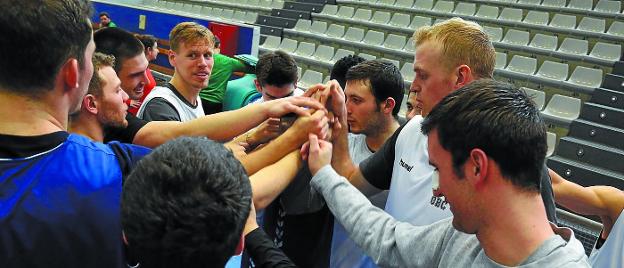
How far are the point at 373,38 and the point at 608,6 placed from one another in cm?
416

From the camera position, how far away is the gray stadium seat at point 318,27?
11.0m

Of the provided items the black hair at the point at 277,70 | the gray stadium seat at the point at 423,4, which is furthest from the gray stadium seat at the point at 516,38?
the black hair at the point at 277,70

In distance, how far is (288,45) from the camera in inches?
424

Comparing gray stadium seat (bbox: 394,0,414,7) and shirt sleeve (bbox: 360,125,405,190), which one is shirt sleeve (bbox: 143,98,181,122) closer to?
shirt sleeve (bbox: 360,125,405,190)

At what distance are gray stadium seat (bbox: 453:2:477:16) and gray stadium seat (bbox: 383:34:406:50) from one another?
1.36m

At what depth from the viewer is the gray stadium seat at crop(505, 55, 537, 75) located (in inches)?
316

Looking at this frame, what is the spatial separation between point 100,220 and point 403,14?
1010cm

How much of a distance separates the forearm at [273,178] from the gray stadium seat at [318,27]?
30.9 ft

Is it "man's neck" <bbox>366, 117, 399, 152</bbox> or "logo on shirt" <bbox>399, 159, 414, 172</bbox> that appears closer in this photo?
"logo on shirt" <bbox>399, 159, 414, 172</bbox>

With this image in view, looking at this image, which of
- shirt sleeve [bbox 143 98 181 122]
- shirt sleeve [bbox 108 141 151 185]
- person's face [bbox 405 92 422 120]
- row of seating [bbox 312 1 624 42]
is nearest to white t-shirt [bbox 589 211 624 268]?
person's face [bbox 405 92 422 120]

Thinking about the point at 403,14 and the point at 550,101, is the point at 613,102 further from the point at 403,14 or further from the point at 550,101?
the point at 403,14

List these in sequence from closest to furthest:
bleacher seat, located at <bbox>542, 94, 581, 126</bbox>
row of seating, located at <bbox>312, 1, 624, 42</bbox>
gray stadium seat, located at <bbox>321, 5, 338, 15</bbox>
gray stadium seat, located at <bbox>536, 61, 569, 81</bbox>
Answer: bleacher seat, located at <bbox>542, 94, 581, 126</bbox> → gray stadium seat, located at <bbox>536, 61, 569, 81</bbox> → row of seating, located at <bbox>312, 1, 624, 42</bbox> → gray stadium seat, located at <bbox>321, 5, 338, 15</bbox>

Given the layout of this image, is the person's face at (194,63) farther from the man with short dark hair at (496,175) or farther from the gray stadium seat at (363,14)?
the gray stadium seat at (363,14)

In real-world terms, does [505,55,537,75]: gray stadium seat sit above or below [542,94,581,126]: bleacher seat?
above
